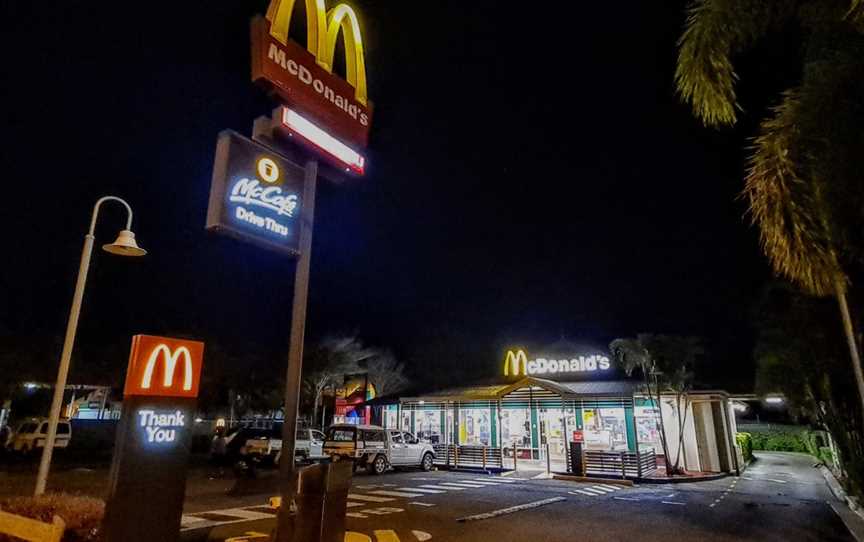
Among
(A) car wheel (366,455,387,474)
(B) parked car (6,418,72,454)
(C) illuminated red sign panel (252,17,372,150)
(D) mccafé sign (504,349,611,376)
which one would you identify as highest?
(C) illuminated red sign panel (252,17,372,150)

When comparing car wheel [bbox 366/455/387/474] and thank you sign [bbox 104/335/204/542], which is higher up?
thank you sign [bbox 104/335/204/542]

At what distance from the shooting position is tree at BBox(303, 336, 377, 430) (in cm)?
3281

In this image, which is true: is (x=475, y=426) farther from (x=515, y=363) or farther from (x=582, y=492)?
(x=582, y=492)

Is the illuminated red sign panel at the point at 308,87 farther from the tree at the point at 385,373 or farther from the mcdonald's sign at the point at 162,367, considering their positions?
the tree at the point at 385,373

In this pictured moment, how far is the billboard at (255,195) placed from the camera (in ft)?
21.6

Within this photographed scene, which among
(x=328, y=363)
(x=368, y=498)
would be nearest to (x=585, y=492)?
(x=368, y=498)

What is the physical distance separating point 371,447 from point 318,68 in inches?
575

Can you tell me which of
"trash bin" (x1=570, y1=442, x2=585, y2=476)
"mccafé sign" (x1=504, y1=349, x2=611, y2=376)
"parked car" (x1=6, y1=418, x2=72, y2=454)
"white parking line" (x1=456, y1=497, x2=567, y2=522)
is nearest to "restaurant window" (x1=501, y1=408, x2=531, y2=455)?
"mccafé sign" (x1=504, y1=349, x2=611, y2=376)

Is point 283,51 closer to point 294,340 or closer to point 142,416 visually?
point 294,340

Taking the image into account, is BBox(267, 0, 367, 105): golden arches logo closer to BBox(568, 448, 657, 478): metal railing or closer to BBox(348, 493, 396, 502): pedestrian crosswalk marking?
BBox(348, 493, 396, 502): pedestrian crosswalk marking

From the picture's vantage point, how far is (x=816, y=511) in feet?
36.7

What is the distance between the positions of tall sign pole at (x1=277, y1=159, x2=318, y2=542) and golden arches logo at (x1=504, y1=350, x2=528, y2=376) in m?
21.3

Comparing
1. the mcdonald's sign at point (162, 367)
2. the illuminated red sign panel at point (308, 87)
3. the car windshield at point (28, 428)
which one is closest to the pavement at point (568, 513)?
the mcdonald's sign at point (162, 367)

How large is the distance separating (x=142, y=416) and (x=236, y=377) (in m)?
27.2
